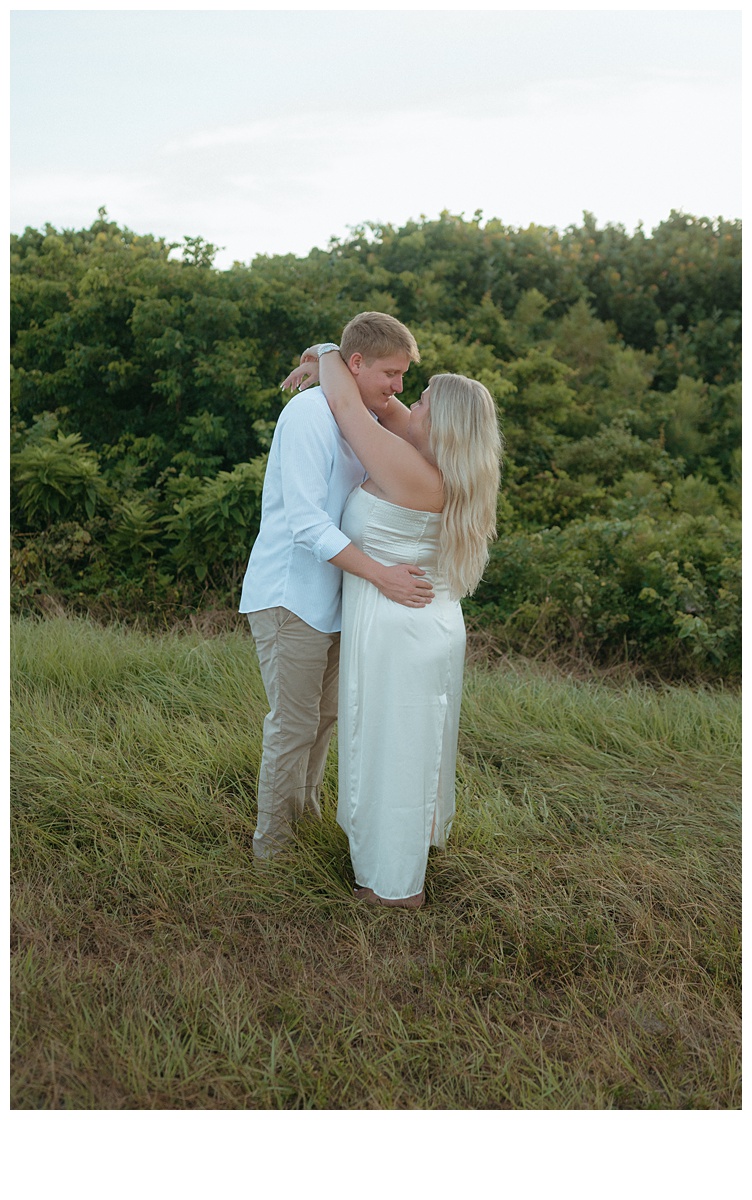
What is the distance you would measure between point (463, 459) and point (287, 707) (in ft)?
3.61

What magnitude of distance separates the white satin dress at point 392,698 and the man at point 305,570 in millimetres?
85

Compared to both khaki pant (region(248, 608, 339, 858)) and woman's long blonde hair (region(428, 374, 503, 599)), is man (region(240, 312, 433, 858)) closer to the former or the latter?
khaki pant (region(248, 608, 339, 858))

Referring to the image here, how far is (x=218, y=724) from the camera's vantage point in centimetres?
468

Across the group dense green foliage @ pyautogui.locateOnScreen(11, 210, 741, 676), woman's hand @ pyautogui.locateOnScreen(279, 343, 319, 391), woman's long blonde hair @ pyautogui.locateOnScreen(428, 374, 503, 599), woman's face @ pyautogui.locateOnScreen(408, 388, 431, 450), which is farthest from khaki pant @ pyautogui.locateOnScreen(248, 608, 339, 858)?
dense green foliage @ pyautogui.locateOnScreen(11, 210, 741, 676)

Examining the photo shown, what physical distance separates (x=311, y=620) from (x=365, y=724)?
420 mm

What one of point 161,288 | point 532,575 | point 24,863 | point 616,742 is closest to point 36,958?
point 24,863

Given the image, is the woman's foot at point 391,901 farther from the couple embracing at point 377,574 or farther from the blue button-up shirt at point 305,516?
the blue button-up shirt at point 305,516

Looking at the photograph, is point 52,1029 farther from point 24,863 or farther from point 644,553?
point 644,553

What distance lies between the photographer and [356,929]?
129 inches

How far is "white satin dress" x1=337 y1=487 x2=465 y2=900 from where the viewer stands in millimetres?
3322

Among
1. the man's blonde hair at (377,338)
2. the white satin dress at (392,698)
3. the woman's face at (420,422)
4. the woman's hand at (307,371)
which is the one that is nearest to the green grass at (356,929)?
the white satin dress at (392,698)

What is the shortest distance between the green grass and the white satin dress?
0.24 metres

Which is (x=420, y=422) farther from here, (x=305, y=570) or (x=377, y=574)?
(x=305, y=570)

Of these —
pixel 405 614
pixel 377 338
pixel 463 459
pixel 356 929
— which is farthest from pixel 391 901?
pixel 377 338
